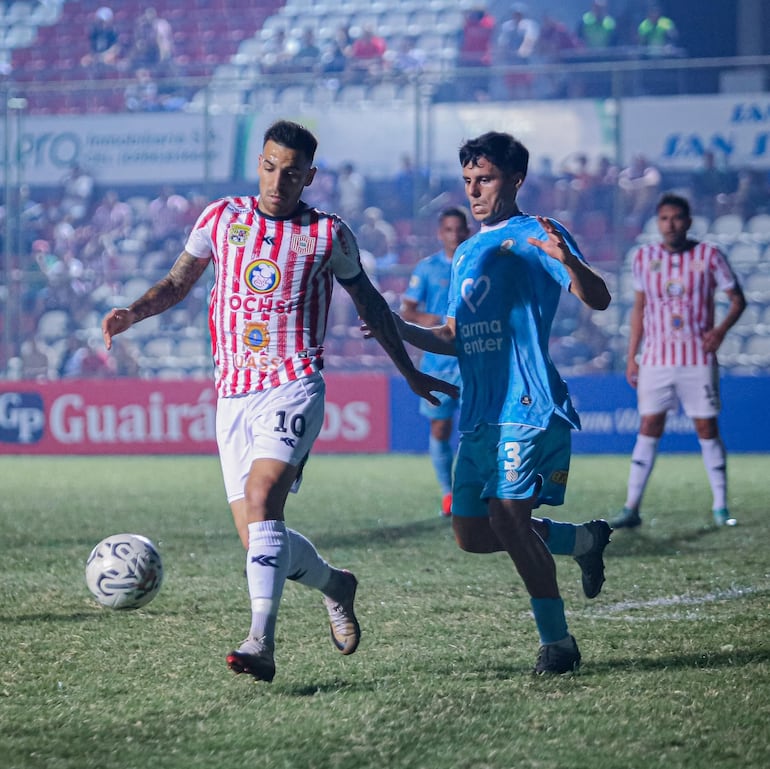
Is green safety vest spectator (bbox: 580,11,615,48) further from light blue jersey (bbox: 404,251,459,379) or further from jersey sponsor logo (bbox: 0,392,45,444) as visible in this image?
light blue jersey (bbox: 404,251,459,379)

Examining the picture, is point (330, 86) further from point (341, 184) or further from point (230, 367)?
point (230, 367)

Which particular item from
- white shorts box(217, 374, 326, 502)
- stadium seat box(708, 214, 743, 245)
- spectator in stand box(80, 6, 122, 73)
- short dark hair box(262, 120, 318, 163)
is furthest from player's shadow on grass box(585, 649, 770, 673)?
spectator in stand box(80, 6, 122, 73)

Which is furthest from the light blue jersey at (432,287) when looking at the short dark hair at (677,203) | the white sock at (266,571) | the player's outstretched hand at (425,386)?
the white sock at (266,571)

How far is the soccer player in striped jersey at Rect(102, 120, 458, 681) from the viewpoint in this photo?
169 inches

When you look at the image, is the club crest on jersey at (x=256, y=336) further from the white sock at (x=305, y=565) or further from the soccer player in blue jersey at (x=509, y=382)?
the white sock at (x=305, y=565)

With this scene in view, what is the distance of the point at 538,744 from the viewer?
339cm

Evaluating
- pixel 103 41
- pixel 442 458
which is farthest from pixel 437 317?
pixel 103 41

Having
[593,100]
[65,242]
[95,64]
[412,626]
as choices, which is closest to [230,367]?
[412,626]

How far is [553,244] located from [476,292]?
442 mm

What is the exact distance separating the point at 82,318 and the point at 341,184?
417 centimetres

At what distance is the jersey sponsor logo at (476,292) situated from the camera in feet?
14.6

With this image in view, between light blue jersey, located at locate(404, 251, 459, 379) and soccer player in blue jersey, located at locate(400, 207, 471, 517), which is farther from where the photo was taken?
light blue jersey, located at locate(404, 251, 459, 379)

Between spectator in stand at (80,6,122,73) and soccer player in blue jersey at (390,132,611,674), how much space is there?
18.8m

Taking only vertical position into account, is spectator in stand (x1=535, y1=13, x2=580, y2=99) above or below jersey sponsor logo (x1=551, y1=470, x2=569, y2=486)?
above
